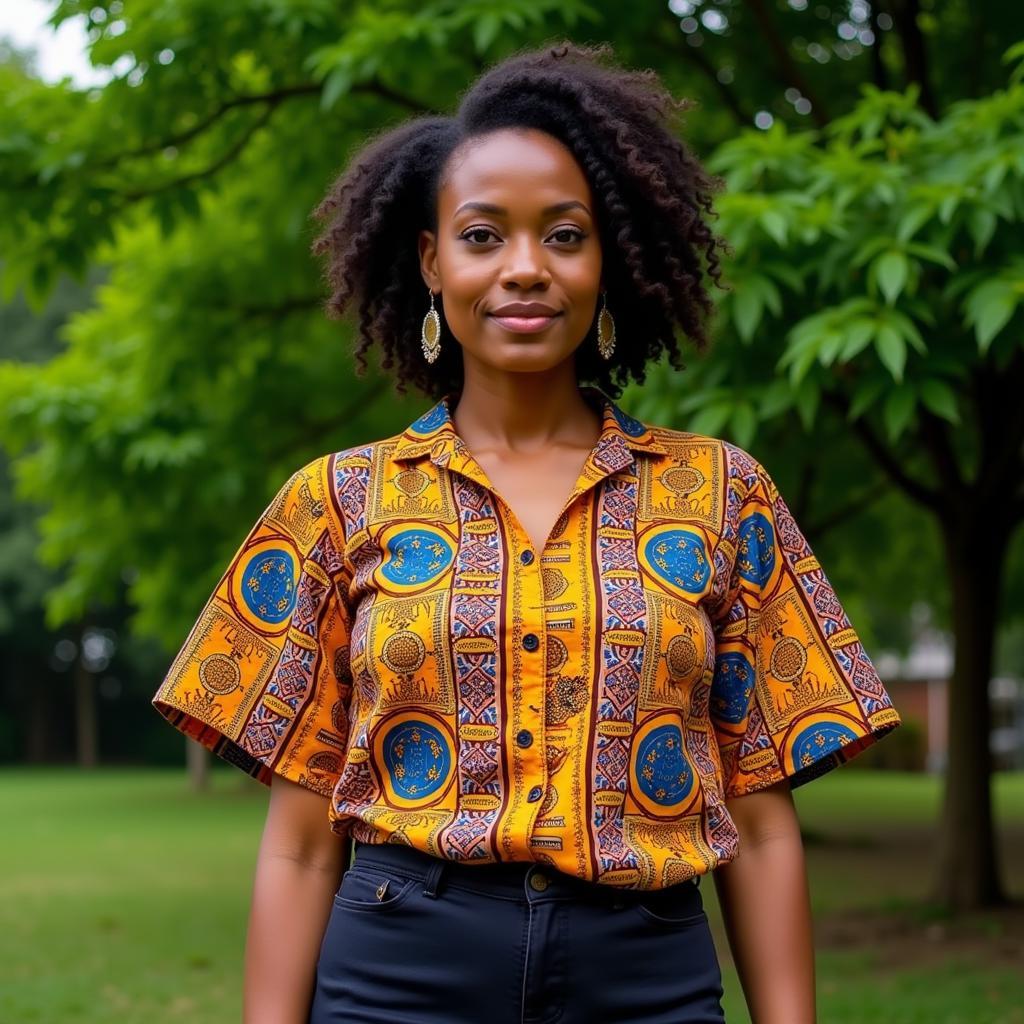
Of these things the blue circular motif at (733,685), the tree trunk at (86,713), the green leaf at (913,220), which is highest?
the green leaf at (913,220)

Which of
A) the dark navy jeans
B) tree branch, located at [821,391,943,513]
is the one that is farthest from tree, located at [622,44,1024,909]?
the dark navy jeans

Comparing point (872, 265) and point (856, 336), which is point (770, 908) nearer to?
point (856, 336)

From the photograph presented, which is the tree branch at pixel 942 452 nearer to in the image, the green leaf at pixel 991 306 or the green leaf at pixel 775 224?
the green leaf at pixel 991 306

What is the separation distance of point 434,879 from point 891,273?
330 cm

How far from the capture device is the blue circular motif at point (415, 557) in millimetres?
2150

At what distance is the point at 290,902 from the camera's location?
223 centimetres

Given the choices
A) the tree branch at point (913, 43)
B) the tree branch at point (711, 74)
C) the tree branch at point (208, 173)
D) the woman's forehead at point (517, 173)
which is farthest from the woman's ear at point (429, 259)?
the tree branch at point (913, 43)

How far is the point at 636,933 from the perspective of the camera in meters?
2.05

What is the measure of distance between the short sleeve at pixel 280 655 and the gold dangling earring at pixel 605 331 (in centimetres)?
44

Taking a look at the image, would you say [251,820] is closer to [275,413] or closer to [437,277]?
[275,413]

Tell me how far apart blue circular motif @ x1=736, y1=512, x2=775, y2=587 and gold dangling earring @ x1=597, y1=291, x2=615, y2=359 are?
1.12 ft

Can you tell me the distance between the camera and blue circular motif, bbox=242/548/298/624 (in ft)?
7.48

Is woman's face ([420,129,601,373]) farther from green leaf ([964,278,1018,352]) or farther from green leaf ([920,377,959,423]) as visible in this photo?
green leaf ([920,377,959,423])

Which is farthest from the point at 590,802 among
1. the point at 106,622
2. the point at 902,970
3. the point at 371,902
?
the point at 106,622
